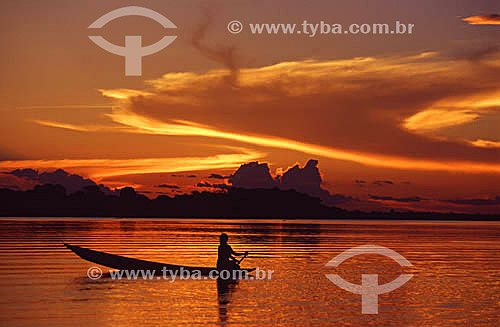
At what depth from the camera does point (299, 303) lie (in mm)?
27859

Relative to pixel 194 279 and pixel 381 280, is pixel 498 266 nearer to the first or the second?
pixel 381 280

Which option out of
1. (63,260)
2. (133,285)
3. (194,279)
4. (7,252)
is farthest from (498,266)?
(7,252)

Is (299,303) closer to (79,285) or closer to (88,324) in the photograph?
(88,324)

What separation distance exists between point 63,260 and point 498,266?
30867mm

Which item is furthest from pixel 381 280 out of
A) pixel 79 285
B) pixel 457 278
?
pixel 79 285

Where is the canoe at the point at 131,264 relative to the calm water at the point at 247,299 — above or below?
above

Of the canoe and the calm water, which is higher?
the canoe

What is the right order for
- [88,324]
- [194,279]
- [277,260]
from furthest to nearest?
[277,260] < [194,279] < [88,324]

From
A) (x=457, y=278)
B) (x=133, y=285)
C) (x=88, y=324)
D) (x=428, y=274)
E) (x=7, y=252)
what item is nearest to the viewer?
(x=88, y=324)

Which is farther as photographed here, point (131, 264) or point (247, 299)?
point (131, 264)

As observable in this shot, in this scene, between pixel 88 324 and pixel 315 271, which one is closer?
pixel 88 324

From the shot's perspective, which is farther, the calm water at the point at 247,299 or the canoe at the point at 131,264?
the canoe at the point at 131,264

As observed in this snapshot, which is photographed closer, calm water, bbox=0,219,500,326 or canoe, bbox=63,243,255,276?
calm water, bbox=0,219,500,326

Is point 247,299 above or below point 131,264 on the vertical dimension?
below
